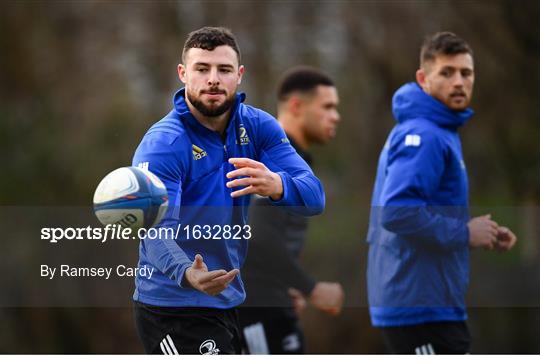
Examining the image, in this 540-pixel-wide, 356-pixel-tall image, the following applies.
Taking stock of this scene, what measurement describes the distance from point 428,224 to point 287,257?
3.70 feet

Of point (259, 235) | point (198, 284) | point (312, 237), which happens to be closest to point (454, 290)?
point (259, 235)

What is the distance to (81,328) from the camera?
410 inches

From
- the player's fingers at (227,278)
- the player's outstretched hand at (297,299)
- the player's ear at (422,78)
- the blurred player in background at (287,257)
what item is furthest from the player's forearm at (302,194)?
the player's outstretched hand at (297,299)

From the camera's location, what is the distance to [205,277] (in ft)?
11.1

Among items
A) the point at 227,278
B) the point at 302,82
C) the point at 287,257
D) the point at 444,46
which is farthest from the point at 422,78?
the point at 227,278

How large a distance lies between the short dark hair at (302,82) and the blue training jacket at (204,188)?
187cm

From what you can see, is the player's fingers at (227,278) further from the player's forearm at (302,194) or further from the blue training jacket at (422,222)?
the blue training jacket at (422,222)

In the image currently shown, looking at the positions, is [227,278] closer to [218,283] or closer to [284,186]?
[218,283]

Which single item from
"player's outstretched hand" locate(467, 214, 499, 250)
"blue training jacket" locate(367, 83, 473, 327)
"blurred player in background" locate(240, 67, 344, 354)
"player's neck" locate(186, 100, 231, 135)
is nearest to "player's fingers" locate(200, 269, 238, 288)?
"player's neck" locate(186, 100, 231, 135)

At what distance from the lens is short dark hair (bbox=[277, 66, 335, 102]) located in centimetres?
563

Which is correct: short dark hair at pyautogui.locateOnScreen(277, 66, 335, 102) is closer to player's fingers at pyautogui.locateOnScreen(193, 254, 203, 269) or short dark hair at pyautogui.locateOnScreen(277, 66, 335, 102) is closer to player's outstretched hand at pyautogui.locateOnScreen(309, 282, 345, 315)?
player's outstretched hand at pyautogui.locateOnScreen(309, 282, 345, 315)

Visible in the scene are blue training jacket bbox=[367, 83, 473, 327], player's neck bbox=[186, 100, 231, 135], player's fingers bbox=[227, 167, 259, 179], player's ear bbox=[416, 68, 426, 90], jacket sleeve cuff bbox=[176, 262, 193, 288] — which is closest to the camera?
player's fingers bbox=[227, 167, 259, 179]

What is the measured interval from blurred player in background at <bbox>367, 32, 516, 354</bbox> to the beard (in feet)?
3.23

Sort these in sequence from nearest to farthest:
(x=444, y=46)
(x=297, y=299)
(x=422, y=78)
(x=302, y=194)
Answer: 1. (x=302, y=194)
2. (x=444, y=46)
3. (x=422, y=78)
4. (x=297, y=299)
